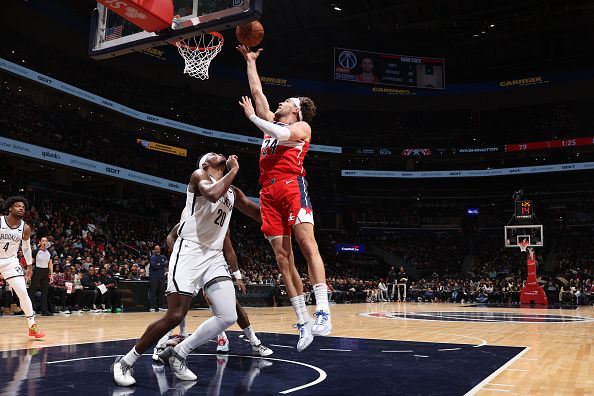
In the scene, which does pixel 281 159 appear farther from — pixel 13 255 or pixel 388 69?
pixel 388 69

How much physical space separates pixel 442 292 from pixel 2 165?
2097cm

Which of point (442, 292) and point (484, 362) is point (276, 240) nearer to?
point (484, 362)

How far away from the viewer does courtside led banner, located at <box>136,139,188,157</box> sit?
29438mm

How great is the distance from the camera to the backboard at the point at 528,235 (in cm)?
2134

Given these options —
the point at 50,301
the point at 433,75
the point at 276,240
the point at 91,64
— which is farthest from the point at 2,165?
the point at 433,75

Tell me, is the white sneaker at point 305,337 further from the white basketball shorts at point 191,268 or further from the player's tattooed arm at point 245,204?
the player's tattooed arm at point 245,204

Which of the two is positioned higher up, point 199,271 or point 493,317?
point 199,271

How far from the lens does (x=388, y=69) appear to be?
1337 inches

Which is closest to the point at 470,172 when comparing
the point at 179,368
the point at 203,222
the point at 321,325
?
the point at 321,325

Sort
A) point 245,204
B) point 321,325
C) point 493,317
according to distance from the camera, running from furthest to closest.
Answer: point 493,317
point 245,204
point 321,325

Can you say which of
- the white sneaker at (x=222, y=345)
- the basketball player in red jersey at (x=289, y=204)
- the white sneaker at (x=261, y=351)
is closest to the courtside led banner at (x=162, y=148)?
the white sneaker at (x=222, y=345)

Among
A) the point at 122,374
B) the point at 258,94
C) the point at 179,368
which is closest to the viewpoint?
the point at 122,374

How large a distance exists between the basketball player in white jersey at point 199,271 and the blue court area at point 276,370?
207 millimetres

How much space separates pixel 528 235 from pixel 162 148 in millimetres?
19150
